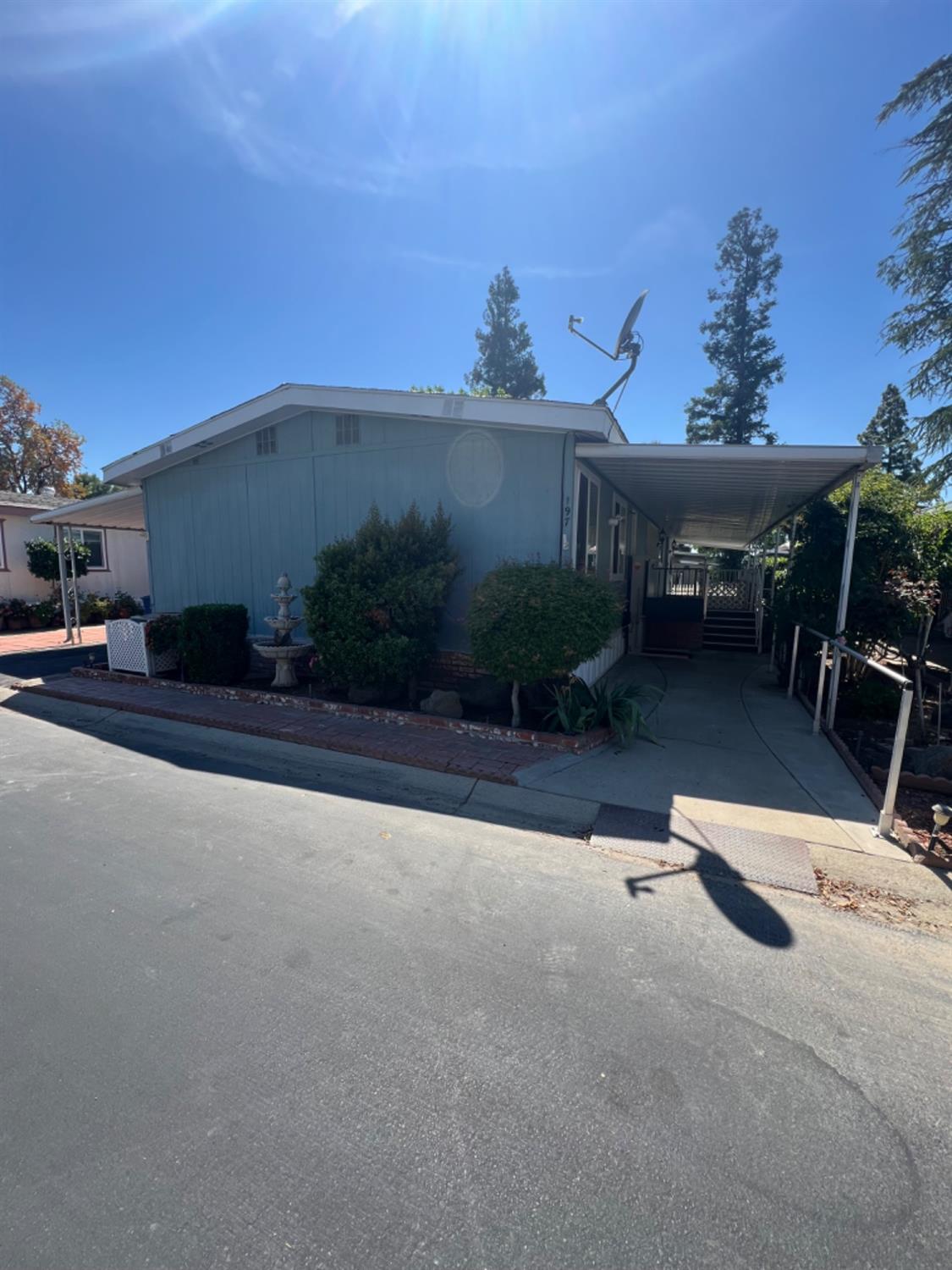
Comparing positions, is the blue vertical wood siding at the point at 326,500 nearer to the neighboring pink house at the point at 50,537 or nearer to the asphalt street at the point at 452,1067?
the asphalt street at the point at 452,1067

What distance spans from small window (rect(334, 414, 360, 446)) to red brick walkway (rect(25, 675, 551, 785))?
375 centimetres

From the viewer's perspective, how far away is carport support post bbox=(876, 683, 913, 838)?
3770 mm

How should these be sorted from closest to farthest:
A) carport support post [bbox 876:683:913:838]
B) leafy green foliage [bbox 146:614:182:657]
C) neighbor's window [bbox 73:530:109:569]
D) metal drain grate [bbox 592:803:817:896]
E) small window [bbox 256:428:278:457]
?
metal drain grate [bbox 592:803:817:896] < carport support post [bbox 876:683:913:838] < leafy green foliage [bbox 146:614:182:657] < small window [bbox 256:428:278:457] < neighbor's window [bbox 73:530:109:569]

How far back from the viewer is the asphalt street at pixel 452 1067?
155cm

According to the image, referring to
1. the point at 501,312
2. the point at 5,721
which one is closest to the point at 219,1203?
the point at 5,721

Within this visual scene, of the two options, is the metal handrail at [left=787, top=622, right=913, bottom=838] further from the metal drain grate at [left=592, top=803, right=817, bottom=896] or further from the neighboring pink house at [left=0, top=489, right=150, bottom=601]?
the neighboring pink house at [left=0, top=489, right=150, bottom=601]

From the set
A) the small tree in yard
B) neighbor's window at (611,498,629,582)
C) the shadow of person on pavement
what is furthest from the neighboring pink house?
the shadow of person on pavement

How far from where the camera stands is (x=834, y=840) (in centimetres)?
402

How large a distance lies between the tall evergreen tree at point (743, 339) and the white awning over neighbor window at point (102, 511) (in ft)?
78.0

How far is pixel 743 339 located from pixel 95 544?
26.9m

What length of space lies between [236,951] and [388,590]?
4.59 metres

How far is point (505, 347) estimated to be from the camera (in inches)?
1271

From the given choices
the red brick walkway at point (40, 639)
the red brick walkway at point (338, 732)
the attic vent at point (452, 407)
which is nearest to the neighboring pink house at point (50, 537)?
the red brick walkway at point (40, 639)

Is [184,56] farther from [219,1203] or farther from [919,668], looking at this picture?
[919,668]
